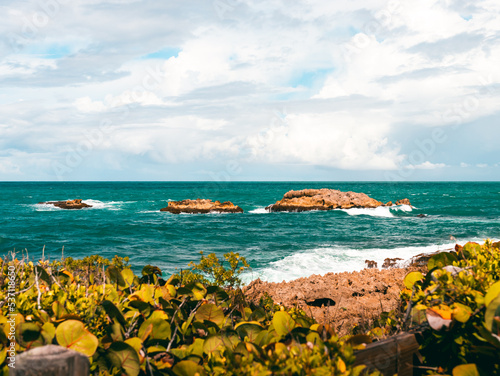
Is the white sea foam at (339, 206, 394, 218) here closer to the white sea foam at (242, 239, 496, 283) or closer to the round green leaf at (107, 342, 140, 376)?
the white sea foam at (242, 239, 496, 283)

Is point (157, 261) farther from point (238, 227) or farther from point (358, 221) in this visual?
point (358, 221)

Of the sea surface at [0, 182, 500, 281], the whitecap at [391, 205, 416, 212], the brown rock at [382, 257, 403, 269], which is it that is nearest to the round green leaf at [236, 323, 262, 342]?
the sea surface at [0, 182, 500, 281]

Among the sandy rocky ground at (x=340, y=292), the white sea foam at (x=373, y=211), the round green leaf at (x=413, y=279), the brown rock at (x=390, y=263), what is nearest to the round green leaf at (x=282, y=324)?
the round green leaf at (x=413, y=279)

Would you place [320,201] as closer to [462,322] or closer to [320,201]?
[320,201]

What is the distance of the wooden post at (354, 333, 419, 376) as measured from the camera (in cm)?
175

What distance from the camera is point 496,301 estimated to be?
5.91ft

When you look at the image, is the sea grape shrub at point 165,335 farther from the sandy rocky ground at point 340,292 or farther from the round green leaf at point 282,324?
the sandy rocky ground at point 340,292

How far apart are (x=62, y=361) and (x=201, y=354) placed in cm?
88

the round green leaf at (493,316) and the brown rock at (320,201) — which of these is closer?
the round green leaf at (493,316)

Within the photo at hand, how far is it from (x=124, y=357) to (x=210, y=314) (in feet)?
2.35

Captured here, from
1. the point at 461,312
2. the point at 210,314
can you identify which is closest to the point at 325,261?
the point at 210,314

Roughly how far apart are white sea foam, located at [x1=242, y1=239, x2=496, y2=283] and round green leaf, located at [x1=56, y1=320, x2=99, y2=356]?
11359 mm

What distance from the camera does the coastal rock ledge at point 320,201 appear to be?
46781 millimetres

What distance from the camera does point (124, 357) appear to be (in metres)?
1.85
